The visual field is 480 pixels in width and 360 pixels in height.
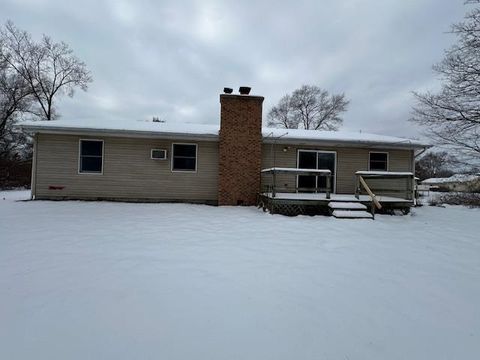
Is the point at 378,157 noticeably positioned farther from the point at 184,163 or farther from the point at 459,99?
the point at 184,163

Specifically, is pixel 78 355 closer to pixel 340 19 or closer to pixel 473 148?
pixel 340 19

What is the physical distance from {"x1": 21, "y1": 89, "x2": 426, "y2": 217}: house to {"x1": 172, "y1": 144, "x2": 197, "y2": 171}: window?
0.04m

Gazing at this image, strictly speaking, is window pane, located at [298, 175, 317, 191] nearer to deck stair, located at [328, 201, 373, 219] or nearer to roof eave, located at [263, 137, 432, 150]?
roof eave, located at [263, 137, 432, 150]

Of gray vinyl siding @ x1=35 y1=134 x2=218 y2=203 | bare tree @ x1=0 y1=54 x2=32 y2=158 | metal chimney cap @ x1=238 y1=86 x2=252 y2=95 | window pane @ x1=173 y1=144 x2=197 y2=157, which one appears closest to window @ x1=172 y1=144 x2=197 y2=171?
window pane @ x1=173 y1=144 x2=197 y2=157

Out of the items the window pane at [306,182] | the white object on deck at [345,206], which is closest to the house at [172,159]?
the window pane at [306,182]

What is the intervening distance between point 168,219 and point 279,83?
114 feet

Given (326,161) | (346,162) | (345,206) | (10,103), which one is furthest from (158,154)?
(10,103)

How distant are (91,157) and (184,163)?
3593mm

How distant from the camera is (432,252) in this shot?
17.0 feet

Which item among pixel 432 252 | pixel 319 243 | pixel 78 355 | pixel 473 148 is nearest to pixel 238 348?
pixel 78 355

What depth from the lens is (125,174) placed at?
11.1m

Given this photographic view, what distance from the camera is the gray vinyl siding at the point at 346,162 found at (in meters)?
11.7

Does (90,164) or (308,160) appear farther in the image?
(308,160)

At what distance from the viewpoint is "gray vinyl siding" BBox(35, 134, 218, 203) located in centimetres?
1091
